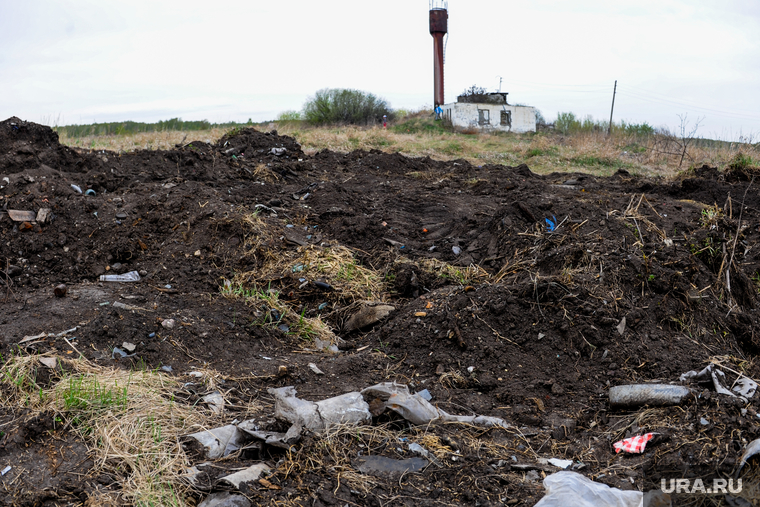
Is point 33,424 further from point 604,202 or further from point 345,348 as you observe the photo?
point 604,202

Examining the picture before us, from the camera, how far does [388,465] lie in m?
2.32

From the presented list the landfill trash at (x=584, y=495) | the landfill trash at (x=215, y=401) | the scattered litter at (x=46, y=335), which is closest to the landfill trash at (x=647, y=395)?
the landfill trash at (x=584, y=495)

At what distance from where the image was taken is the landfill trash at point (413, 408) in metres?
2.66

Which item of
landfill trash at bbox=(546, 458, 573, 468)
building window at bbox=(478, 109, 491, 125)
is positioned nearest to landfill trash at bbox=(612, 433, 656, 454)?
landfill trash at bbox=(546, 458, 573, 468)

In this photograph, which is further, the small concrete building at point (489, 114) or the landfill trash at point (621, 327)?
the small concrete building at point (489, 114)

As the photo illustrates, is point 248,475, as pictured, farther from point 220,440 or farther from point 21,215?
point 21,215

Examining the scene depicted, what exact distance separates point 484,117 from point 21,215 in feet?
87.1

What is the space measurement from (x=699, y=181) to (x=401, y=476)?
846 centimetres

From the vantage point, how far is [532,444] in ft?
8.64

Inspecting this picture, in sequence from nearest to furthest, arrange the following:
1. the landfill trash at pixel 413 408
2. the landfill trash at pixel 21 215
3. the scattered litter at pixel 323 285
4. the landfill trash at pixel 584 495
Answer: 1. the landfill trash at pixel 584 495
2. the landfill trash at pixel 413 408
3. the scattered litter at pixel 323 285
4. the landfill trash at pixel 21 215

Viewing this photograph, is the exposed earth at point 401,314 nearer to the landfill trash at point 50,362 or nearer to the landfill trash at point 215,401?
the landfill trash at point 215,401

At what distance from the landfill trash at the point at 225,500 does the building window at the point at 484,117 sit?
28464 millimetres

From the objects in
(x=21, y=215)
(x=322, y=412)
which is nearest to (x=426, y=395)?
(x=322, y=412)

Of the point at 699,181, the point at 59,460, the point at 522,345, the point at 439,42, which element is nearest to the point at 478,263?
the point at 522,345
